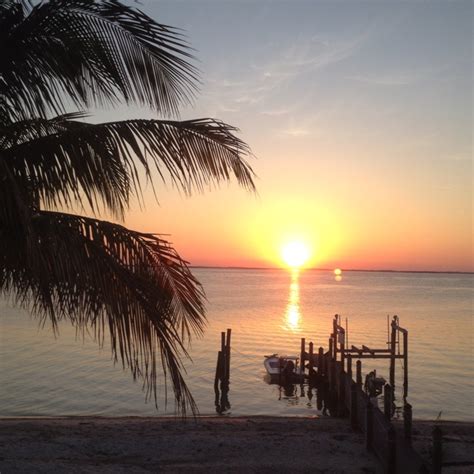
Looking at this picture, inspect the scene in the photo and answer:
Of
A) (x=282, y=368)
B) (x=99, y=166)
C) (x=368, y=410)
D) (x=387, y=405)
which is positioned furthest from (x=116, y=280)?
(x=282, y=368)

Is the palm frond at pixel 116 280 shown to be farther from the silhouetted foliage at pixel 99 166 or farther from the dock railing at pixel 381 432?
the dock railing at pixel 381 432

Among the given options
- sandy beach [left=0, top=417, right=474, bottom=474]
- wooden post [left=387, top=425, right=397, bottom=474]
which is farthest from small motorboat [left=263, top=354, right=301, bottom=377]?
wooden post [left=387, top=425, right=397, bottom=474]

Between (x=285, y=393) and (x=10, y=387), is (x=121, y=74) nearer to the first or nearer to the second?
(x=285, y=393)

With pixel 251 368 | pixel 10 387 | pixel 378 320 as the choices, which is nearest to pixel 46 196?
pixel 10 387

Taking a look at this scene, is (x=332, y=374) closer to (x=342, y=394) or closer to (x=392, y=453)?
(x=342, y=394)

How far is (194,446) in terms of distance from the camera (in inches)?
561

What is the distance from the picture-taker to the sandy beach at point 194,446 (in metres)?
12.5

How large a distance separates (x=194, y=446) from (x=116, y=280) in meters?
11.9

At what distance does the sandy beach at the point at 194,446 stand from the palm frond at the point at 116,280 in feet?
30.1

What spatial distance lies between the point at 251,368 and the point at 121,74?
29555mm

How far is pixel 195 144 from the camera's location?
4.11 metres

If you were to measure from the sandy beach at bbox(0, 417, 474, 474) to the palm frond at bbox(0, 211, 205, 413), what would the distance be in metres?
9.17

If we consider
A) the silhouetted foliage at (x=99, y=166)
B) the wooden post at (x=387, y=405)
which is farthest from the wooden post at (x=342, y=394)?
the silhouetted foliage at (x=99, y=166)

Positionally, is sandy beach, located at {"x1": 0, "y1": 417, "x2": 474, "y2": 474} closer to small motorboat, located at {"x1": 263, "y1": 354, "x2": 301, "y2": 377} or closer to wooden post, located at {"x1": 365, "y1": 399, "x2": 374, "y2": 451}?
wooden post, located at {"x1": 365, "y1": 399, "x2": 374, "y2": 451}
